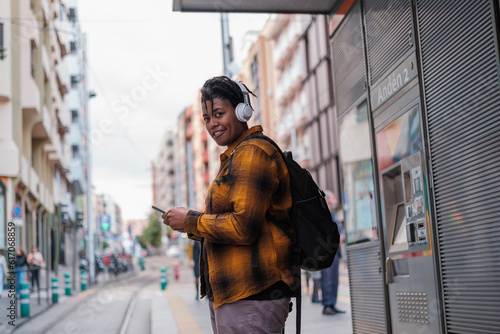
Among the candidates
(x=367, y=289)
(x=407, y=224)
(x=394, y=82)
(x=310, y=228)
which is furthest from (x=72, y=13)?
(x=310, y=228)

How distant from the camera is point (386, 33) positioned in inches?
211

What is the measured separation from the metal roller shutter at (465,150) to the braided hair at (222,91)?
153 centimetres

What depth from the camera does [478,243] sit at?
12.7 ft

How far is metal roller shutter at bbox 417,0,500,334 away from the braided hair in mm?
1532

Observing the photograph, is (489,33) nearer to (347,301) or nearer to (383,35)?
(383,35)

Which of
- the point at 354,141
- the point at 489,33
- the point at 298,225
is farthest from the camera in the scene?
the point at 354,141

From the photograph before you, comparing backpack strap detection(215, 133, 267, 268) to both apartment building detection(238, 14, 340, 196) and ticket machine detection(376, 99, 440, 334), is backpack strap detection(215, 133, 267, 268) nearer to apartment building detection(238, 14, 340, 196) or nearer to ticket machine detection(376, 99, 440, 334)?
ticket machine detection(376, 99, 440, 334)

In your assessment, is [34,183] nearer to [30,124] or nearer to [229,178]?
[30,124]

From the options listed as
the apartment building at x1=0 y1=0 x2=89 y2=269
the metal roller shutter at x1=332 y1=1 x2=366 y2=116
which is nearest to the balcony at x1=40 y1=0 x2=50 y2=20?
the apartment building at x1=0 y1=0 x2=89 y2=269

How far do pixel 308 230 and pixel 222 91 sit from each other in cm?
66

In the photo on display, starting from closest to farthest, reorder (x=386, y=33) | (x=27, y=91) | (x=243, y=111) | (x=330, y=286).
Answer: (x=243, y=111) → (x=386, y=33) → (x=330, y=286) → (x=27, y=91)

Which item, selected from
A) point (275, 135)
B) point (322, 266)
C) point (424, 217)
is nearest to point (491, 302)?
point (424, 217)

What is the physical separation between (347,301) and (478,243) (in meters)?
8.08

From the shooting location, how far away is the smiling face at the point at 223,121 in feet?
9.15
